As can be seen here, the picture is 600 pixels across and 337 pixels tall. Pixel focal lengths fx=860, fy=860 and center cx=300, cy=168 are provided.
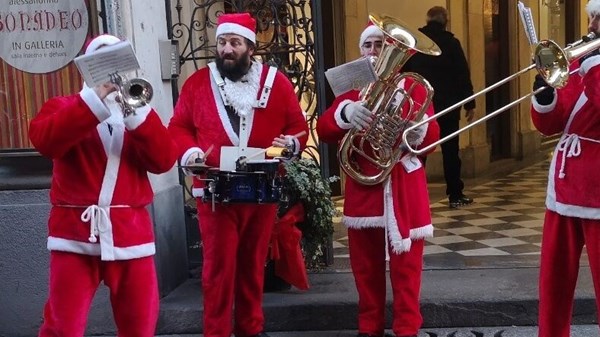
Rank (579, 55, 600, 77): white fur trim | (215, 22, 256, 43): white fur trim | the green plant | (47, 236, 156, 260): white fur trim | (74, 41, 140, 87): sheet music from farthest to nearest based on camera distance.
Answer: the green plant, (215, 22, 256, 43): white fur trim, (579, 55, 600, 77): white fur trim, (47, 236, 156, 260): white fur trim, (74, 41, 140, 87): sheet music

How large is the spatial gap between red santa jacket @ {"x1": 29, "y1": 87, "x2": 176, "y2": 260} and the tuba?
3.84ft

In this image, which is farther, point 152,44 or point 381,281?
point 152,44

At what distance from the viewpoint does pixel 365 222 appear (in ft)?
15.2

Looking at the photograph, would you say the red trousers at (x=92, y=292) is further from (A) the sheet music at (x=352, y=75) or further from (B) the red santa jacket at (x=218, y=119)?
(A) the sheet music at (x=352, y=75)

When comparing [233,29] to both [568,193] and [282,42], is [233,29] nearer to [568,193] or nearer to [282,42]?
[282,42]

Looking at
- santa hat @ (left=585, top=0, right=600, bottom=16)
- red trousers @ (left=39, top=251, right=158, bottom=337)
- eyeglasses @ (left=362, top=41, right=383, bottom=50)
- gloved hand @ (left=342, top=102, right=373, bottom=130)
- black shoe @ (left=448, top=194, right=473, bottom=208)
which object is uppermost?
santa hat @ (left=585, top=0, right=600, bottom=16)

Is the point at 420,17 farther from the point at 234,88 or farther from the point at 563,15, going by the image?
the point at 234,88

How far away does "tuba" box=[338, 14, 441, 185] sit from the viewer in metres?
4.31

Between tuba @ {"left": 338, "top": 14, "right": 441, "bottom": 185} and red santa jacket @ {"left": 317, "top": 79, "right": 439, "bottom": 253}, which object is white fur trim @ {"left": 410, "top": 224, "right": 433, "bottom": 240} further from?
tuba @ {"left": 338, "top": 14, "right": 441, "bottom": 185}

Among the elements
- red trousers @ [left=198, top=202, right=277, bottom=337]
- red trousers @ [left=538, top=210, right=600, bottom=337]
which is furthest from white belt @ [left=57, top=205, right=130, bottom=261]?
red trousers @ [left=538, top=210, right=600, bottom=337]

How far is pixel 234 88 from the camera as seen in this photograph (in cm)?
457

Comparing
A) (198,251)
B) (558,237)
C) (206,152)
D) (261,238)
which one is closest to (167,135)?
(206,152)

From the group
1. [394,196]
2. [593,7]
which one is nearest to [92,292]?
[394,196]

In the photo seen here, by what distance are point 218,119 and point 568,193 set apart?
1.81 metres
